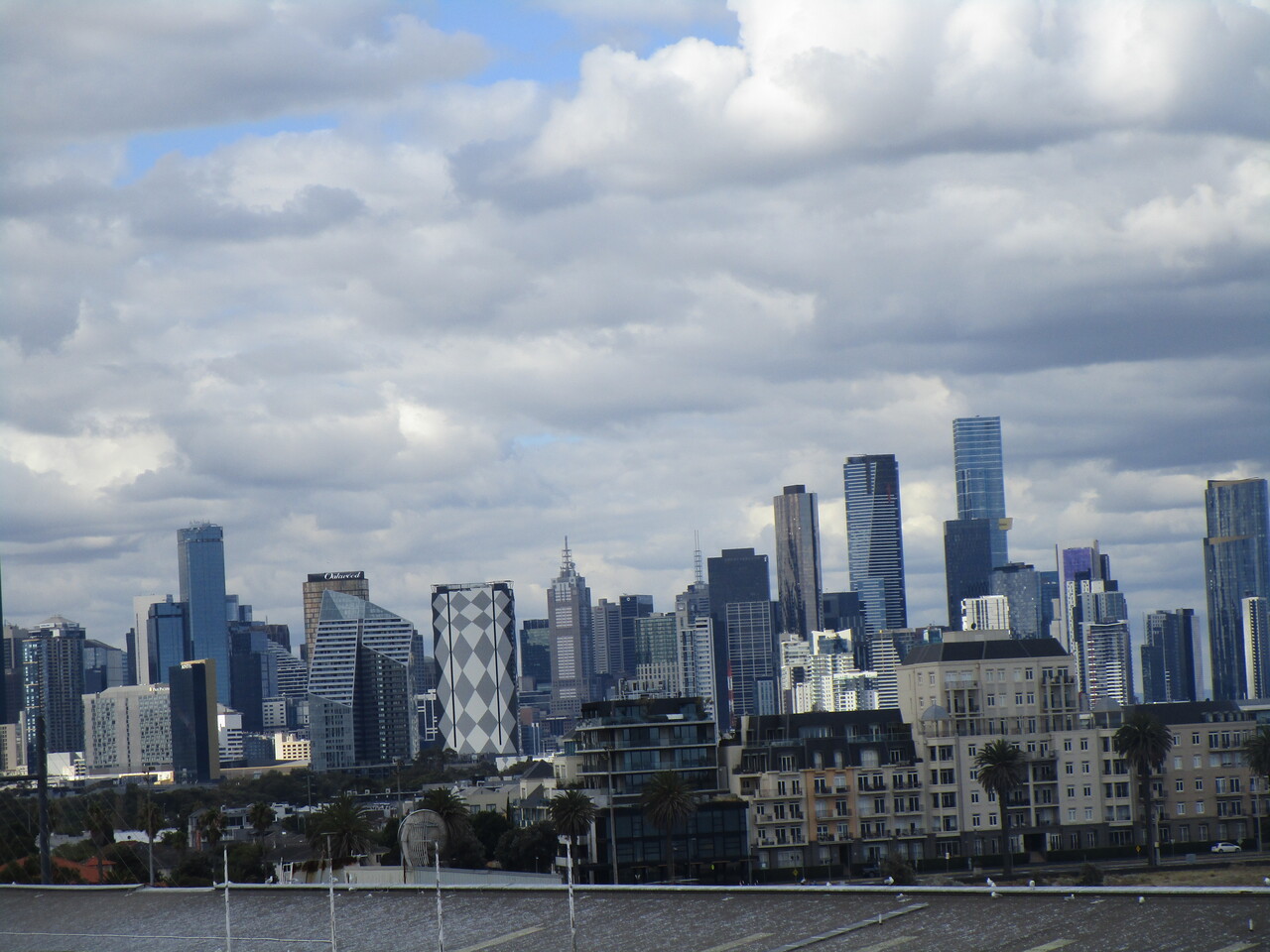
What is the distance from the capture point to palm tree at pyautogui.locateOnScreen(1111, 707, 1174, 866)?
140 metres

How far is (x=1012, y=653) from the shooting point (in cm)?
15075

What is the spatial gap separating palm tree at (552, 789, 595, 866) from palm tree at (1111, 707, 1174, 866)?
4804cm

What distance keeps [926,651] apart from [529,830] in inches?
1733

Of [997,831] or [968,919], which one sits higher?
[968,919]

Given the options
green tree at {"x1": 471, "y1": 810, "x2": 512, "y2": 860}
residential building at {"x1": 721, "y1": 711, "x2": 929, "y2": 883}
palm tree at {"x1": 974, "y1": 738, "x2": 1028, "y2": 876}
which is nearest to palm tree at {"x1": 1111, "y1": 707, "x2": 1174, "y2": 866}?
palm tree at {"x1": 974, "y1": 738, "x2": 1028, "y2": 876}

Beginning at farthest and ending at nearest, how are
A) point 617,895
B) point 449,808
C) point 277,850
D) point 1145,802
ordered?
point 277,850 < point 1145,802 < point 449,808 < point 617,895

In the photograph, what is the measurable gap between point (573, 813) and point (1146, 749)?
A: 166ft

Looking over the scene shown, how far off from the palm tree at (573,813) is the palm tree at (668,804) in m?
4.38

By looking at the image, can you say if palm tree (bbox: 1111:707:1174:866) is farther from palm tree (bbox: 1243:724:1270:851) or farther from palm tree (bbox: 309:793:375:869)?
palm tree (bbox: 309:793:375:869)

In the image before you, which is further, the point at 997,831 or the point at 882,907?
the point at 997,831

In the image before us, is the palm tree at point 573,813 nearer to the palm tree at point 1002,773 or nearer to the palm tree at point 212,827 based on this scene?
the palm tree at point 1002,773

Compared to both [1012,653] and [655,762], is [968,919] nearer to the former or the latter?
[655,762]

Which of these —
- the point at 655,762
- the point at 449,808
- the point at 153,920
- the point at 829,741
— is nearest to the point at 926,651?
the point at 829,741

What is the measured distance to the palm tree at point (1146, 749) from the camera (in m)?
140
